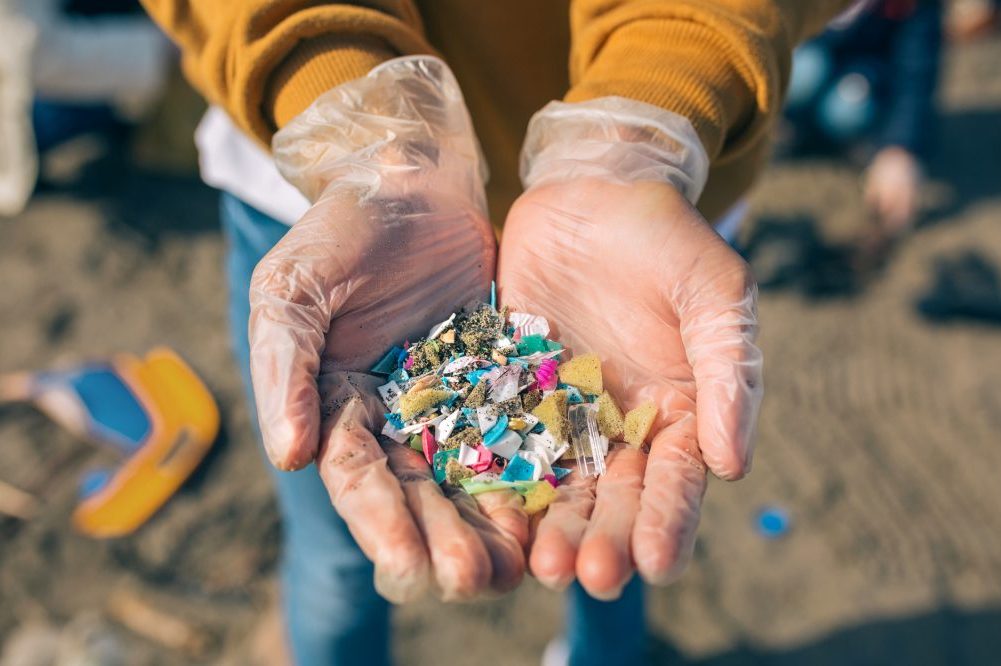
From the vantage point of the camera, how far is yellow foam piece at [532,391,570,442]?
1.46 metres

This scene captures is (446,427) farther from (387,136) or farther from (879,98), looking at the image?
(879,98)

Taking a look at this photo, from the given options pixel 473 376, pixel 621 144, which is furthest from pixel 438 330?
pixel 621 144

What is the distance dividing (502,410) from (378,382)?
0.23 meters

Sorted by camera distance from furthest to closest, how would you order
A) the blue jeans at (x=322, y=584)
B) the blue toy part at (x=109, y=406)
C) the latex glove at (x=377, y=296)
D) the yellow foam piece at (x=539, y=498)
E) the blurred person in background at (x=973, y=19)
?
the blurred person in background at (x=973, y=19), the blue toy part at (x=109, y=406), the blue jeans at (x=322, y=584), the yellow foam piece at (x=539, y=498), the latex glove at (x=377, y=296)

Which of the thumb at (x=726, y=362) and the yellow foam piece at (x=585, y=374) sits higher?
the thumb at (x=726, y=362)

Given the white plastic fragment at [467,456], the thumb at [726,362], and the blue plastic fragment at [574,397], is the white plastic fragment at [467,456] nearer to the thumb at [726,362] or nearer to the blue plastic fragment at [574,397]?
the blue plastic fragment at [574,397]

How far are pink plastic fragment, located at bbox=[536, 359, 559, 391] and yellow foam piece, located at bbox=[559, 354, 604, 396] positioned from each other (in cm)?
1

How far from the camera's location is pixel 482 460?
1430 mm

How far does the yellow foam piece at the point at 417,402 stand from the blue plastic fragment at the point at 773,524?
1.56 m

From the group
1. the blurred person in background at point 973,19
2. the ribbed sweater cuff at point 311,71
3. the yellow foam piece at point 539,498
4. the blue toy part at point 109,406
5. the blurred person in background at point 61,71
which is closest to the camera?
the yellow foam piece at point 539,498

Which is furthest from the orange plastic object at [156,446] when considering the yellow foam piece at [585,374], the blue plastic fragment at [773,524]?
the blue plastic fragment at [773,524]

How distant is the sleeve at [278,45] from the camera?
4.76 feet

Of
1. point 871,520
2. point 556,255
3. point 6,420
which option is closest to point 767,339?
point 871,520

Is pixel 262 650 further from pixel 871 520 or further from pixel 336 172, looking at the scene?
pixel 871 520
